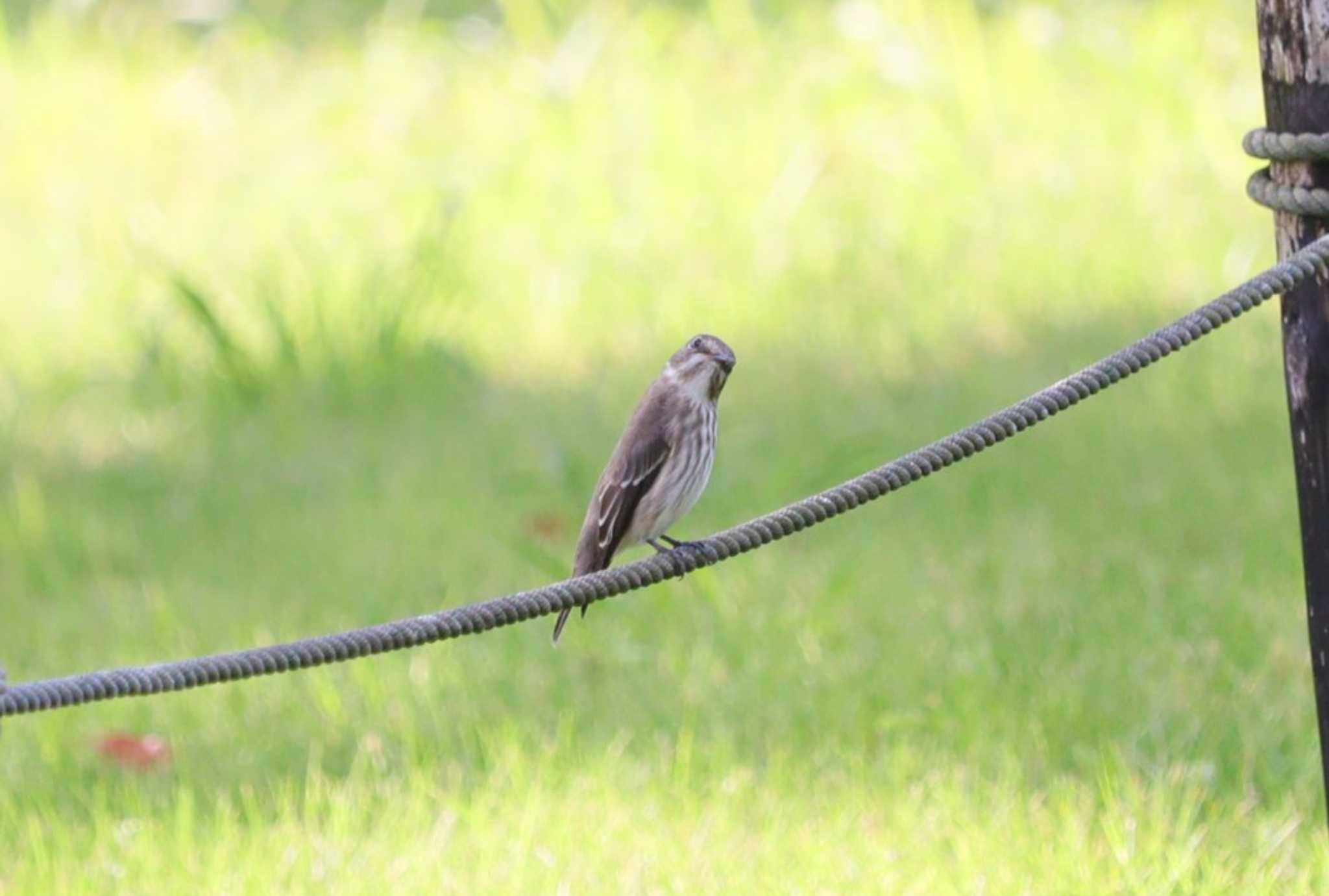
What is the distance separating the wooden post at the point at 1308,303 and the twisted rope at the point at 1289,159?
0.02 metres

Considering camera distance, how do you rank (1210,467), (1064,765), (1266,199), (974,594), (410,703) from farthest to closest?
(1210,467) < (974,594) < (410,703) < (1064,765) < (1266,199)

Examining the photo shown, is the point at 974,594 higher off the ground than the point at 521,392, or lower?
higher

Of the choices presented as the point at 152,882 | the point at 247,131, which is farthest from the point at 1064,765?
the point at 247,131

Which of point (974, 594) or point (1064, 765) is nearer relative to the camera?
point (1064, 765)

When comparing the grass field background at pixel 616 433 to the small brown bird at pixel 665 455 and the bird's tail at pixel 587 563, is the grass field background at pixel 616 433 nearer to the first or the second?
the bird's tail at pixel 587 563

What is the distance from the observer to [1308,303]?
3527mm

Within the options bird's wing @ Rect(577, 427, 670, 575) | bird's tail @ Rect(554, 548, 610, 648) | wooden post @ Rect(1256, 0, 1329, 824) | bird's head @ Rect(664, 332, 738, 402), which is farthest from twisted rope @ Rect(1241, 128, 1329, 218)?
bird's tail @ Rect(554, 548, 610, 648)

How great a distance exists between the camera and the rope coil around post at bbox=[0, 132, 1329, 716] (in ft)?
9.08

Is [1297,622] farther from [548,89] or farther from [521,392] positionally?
[548,89]

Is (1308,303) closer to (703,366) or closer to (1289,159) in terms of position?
(1289,159)

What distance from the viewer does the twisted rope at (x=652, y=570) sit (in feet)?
9.08

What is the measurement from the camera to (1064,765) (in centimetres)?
458

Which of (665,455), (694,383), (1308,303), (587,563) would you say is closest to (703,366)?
(694,383)

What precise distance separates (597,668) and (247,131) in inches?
189
